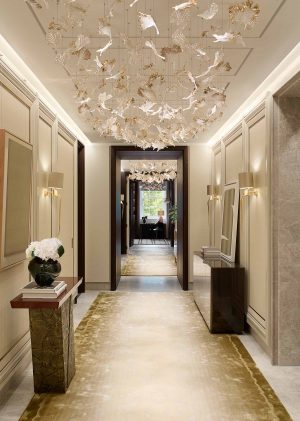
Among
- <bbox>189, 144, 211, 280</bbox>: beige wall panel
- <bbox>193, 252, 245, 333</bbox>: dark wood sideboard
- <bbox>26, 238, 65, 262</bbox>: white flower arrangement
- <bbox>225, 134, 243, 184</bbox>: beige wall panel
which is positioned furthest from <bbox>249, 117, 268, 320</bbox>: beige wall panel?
<bbox>189, 144, 211, 280</bbox>: beige wall panel

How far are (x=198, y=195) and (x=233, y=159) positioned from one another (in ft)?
7.40


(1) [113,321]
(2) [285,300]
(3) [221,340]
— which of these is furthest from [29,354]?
(2) [285,300]

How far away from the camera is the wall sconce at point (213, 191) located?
7.68 m

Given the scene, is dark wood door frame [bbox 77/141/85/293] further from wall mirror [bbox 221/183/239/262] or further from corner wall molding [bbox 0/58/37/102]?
corner wall molding [bbox 0/58/37/102]

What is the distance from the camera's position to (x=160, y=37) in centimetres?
354

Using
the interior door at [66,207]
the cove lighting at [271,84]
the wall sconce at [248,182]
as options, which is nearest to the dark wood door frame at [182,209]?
the interior door at [66,207]

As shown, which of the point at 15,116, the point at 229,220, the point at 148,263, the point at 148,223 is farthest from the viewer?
the point at 148,223

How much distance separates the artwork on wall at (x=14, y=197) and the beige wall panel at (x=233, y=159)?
3.19 metres

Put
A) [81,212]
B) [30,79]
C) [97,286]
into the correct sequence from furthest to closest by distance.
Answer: [97,286] → [81,212] → [30,79]

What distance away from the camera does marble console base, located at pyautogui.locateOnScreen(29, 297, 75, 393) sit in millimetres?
3625

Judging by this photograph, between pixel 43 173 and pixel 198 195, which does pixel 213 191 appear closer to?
pixel 198 195

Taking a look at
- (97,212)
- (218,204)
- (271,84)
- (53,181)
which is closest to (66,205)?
(53,181)

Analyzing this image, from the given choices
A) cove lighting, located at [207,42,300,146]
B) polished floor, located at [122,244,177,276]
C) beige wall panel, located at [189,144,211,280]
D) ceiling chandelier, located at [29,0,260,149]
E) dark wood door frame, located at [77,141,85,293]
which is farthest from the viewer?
polished floor, located at [122,244,177,276]

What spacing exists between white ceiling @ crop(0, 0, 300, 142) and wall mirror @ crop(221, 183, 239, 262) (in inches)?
69.3
